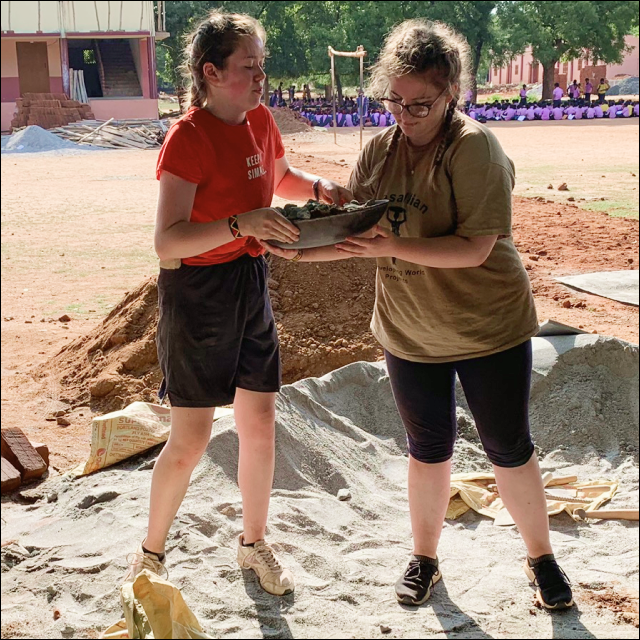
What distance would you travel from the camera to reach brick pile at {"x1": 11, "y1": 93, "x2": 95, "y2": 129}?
21625 mm

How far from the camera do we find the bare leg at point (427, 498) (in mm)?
2451

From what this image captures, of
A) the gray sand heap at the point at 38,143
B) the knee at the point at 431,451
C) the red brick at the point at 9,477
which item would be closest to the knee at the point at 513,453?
the knee at the point at 431,451

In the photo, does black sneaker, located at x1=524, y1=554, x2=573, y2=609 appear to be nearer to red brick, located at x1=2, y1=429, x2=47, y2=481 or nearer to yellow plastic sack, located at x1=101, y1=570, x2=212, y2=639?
yellow plastic sack, located at x1=101, y1=570, x2=212, y2=639

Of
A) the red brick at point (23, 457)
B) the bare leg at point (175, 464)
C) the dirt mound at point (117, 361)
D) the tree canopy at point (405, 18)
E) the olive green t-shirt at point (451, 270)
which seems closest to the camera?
the olive green t-shirt at point (451, 270)

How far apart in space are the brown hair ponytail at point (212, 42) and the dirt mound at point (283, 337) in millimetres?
2870

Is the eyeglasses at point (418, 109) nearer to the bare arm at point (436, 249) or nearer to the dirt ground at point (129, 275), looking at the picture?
the bare arm at point (436, 249)

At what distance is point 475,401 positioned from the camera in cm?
231

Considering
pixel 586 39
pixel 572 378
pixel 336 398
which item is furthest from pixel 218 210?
pixel 586 39

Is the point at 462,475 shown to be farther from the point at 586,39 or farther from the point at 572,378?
the point at 586,39

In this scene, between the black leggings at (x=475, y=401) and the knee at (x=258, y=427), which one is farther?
the knee at (x=258, y=427)

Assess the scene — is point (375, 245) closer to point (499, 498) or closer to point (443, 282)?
point (443, 282)

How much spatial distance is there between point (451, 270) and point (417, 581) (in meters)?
0.91

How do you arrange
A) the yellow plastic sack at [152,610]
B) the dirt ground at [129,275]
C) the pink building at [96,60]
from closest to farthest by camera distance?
the yellow plastic sack at [152,610] < the dirt ground at [129,275] < the pink building at [96,60]

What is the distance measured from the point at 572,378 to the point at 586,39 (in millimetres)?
26808
